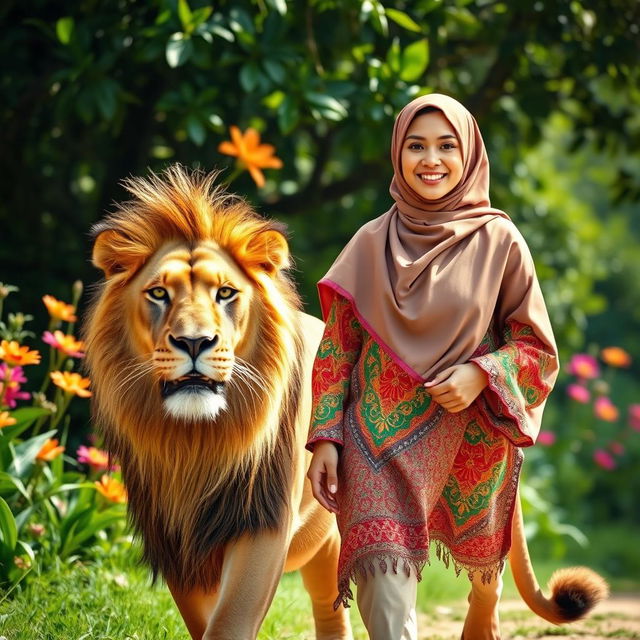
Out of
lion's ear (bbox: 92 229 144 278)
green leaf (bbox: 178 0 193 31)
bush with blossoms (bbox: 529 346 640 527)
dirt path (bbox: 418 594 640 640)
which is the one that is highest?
green leaf (bbox: 178 0 193 31)

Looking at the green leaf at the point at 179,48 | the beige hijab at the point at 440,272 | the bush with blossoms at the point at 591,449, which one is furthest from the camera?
the bush with blossoms at the point at 591,449

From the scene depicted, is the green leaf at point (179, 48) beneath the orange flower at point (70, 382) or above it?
above

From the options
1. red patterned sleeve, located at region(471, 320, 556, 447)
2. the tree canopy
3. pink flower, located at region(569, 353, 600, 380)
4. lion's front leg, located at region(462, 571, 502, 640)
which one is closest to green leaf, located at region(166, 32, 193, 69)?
the tree canopy

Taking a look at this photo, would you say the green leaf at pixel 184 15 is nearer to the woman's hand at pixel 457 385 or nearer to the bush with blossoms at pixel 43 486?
the bush with blossoms at pixel 43 486

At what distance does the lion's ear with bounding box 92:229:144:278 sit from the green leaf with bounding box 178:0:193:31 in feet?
5.45

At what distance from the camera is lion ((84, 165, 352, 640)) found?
3297mm

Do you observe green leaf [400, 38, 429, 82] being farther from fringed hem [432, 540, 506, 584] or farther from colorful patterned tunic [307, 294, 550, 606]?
fringed hem [432, 540, 506, 584]

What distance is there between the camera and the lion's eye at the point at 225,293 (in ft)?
11.0

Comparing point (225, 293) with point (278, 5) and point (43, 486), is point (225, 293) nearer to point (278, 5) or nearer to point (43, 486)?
point (43, 486)

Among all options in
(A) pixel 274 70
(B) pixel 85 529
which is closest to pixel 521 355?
(B) pixel 85 529

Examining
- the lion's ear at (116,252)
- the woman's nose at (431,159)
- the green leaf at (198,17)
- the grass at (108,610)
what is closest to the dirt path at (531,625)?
the grass at (108,610)

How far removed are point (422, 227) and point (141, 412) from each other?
1.01 meters

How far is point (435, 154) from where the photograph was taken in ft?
10.5

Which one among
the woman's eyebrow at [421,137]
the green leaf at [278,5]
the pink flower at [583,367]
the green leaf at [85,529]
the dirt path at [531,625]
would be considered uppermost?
the green leaf at [278,5]
